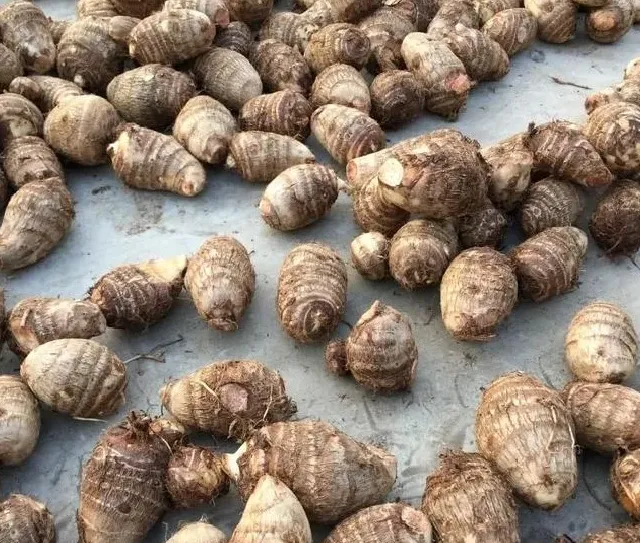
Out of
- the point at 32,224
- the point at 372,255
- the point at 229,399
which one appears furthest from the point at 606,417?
the point at 32,224

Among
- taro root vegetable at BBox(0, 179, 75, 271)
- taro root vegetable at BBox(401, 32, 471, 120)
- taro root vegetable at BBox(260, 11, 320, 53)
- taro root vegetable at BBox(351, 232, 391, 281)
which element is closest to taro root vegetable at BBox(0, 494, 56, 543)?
taro root vegetable at BBox(0, 179, 75, 271)

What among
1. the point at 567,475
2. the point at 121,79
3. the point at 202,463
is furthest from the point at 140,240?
the point at 567,475

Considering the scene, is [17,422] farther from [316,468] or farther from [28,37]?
[28,37]

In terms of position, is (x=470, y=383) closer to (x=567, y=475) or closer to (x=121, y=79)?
(x=567, y=475)

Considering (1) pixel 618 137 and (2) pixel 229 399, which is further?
(1) pixel 618 137

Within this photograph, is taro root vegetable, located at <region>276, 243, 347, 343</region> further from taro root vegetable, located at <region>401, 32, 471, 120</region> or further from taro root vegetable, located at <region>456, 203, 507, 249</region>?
taro root vegetable, located at <region>401, 32, 471, 120</region>
